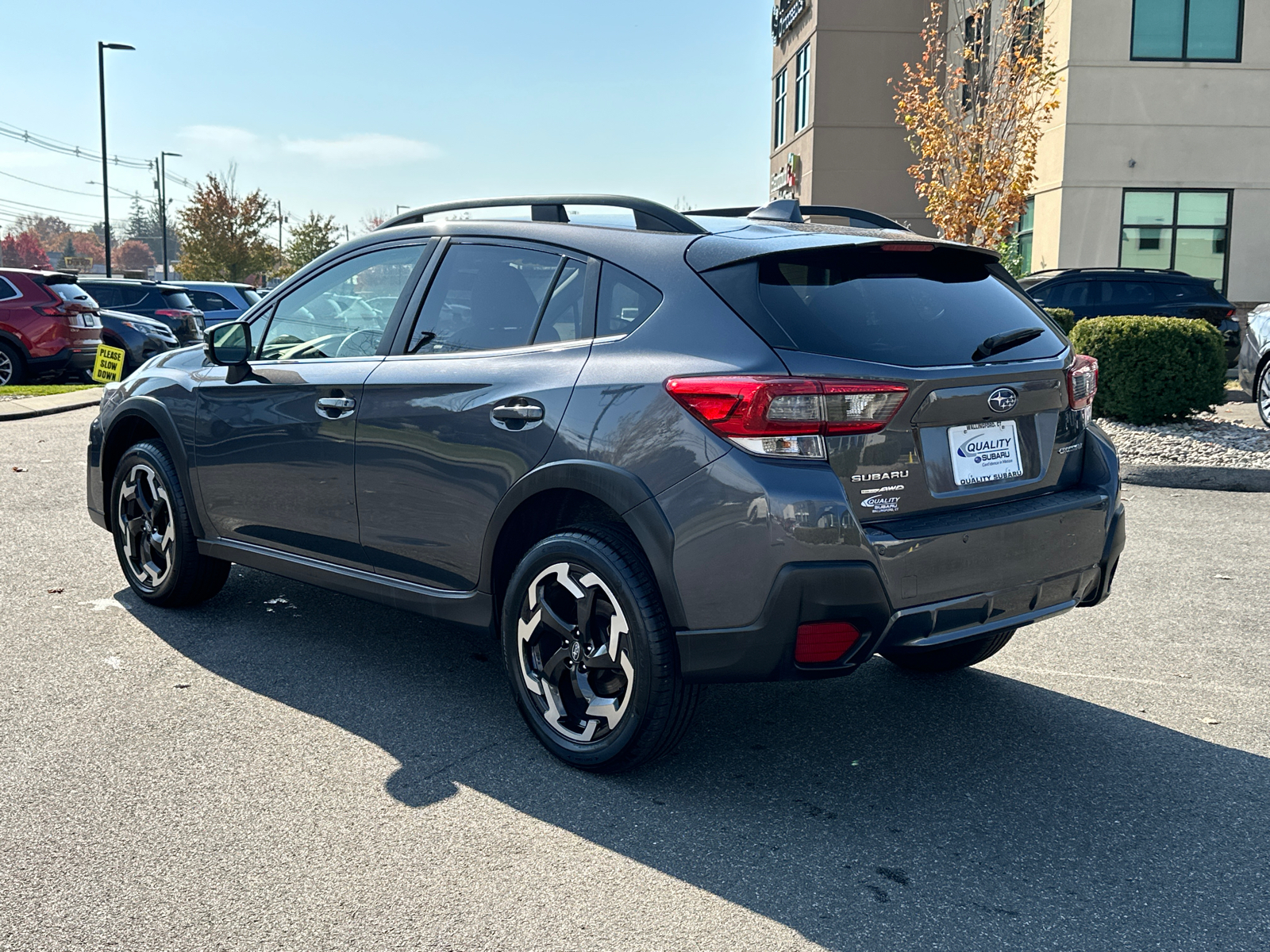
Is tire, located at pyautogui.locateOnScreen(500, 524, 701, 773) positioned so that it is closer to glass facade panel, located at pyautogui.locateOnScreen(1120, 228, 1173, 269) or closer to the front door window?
the front door window

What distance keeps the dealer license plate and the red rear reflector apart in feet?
1.93

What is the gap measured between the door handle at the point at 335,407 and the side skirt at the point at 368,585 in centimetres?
59

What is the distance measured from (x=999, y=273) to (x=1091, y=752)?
167cm

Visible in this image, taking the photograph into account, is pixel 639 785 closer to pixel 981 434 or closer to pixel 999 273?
pixel 981 434

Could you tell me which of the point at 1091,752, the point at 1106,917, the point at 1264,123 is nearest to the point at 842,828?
the point at 1106,917

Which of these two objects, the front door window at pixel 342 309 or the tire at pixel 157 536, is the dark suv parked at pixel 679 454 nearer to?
the front door window at pixel 342 309

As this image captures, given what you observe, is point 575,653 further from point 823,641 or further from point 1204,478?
point 1204,478

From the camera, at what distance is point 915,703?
451 cm

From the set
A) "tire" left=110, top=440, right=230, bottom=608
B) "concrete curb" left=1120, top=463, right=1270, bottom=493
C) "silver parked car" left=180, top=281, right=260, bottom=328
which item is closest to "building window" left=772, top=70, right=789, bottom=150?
"silver parked car" left=180, top=281, right=260, bottom=328

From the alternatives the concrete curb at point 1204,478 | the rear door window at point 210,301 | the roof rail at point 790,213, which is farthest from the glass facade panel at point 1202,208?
the roof rail at point 790,213

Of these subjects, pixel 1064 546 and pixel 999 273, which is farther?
pixel 999 273

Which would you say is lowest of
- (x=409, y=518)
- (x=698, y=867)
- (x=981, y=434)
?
(x=698, y=867)

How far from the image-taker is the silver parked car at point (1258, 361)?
478 inches

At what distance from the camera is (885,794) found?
369 centimetres
